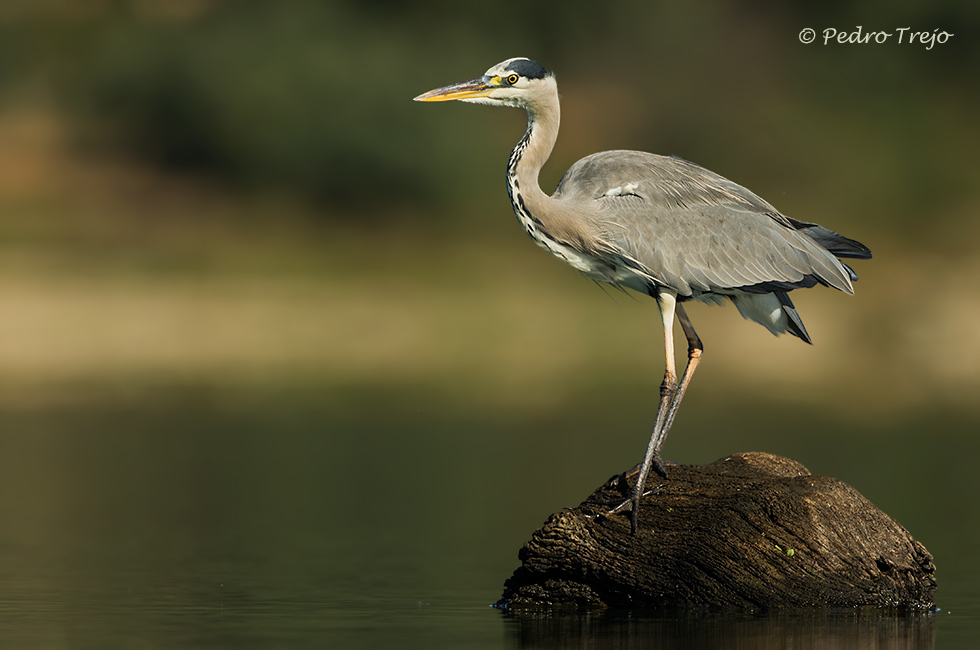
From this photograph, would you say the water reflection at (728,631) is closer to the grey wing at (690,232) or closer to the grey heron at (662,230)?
the grey heron at (662,230)

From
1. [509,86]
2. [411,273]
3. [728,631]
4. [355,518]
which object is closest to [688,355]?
[509,86]

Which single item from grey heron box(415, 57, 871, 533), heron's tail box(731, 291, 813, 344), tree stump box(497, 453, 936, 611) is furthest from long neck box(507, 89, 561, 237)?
tree stump box(497, 453, 936, 611)

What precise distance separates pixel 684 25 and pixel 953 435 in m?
22.2

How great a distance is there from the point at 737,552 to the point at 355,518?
6204 millimetres

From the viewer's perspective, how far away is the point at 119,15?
124 feet

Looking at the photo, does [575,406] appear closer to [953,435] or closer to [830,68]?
[953,435]

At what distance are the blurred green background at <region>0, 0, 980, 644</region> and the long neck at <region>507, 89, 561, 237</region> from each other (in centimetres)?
280

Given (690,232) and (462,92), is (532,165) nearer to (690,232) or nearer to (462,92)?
(462,92)

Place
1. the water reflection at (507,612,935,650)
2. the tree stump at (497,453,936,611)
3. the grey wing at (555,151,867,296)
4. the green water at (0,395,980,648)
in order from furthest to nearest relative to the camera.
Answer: the grey wing at (555,151,867,296) < the tree stump at (497,453,936,611) < the green water at (0,395,980,648) < the water reflection at (507,612,935,650)

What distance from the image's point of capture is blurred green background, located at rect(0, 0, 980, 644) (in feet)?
59.8

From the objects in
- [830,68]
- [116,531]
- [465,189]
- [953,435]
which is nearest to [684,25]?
[830,68]
